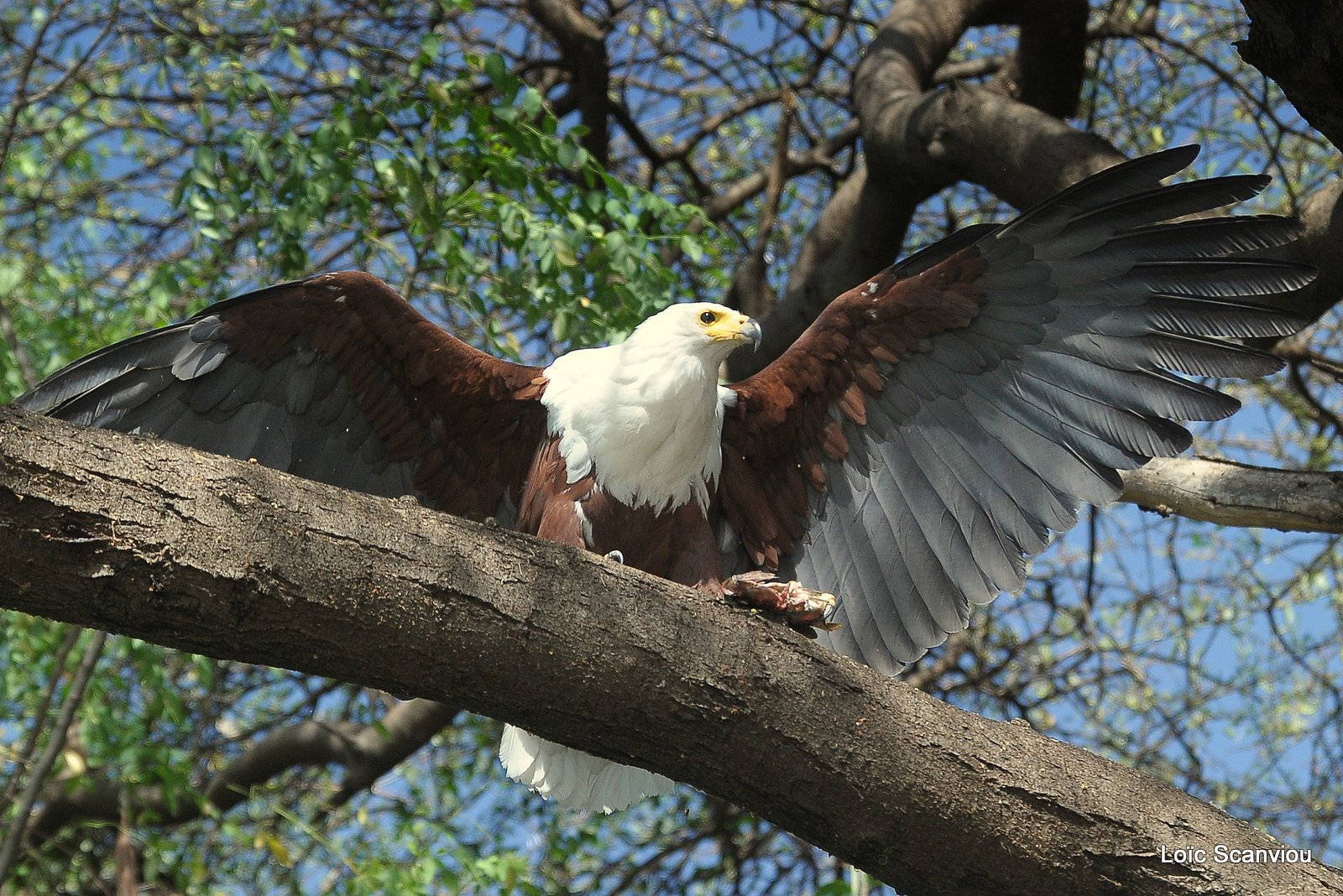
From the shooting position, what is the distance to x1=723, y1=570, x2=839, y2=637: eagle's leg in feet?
9.61

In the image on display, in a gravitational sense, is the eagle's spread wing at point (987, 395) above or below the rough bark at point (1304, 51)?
below

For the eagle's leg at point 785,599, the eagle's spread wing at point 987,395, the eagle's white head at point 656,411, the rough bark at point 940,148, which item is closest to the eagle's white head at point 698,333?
the eagle's white head at point 656,411

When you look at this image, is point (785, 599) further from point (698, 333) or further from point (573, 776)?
point (573, 776)

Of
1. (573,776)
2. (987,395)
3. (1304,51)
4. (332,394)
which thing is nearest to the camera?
(1304,51)

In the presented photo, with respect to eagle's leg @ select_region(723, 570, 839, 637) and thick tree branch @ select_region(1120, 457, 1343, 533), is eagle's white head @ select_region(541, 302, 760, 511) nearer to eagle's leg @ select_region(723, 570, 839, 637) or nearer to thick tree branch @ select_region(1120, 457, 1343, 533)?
eagle's leg @ select_region(723, 570, 839, 637)

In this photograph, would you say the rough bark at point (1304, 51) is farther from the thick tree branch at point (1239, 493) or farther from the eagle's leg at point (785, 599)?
the eagle's leg at point (785, 599)

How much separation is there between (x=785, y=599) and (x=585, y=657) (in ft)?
2.51

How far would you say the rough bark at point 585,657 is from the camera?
6.85 ft

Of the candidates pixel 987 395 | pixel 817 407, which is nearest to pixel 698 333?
pixel 817 407

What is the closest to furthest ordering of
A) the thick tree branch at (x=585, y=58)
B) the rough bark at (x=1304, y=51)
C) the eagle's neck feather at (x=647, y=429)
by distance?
the rough bark at (x=1304, y=51) < the eagle's neck feather at (x=647, y=429) < the thick tree branch at (x=585, y=58)

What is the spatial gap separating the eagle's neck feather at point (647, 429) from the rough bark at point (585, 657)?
1116 millimetres

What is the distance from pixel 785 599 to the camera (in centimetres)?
294

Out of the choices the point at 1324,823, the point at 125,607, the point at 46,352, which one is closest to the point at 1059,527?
the point at 125,607

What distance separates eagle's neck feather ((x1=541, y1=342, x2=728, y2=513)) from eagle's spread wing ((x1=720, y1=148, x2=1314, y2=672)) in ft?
0.57
